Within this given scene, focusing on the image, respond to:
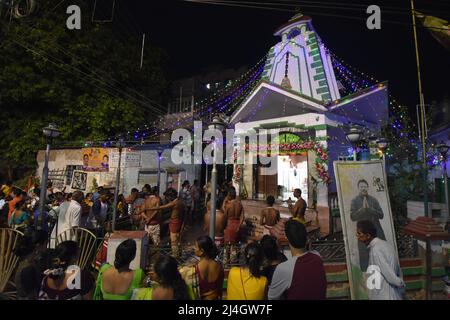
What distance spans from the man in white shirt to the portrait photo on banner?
24 cm

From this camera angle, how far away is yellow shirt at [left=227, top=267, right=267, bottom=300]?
9.67ft

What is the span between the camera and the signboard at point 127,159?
14047 mm

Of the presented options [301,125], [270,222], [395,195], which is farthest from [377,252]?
[301,125]

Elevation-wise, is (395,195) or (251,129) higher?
(251,129)

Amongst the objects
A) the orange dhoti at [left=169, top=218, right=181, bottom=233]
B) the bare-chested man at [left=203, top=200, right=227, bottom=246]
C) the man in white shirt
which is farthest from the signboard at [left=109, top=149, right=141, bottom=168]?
the man in white shirt

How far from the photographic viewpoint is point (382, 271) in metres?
3.33

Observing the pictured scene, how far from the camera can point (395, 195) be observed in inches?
296

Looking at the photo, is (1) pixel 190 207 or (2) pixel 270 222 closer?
(2) pixel 270 222

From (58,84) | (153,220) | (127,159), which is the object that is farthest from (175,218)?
(58,84)

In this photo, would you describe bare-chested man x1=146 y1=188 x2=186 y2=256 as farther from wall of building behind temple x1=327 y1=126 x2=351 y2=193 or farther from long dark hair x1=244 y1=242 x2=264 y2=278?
wall of building behind temple x1=327 y1=126 x2=351 y2=193

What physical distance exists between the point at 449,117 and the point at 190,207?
58.8 feet

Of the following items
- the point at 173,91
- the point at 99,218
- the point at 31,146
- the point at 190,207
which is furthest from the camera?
the point at 173,91

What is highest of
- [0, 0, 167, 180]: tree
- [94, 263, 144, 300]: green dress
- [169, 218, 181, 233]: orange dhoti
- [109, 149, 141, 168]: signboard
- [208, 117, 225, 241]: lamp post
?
[0, 0, 167, 180]: tree
